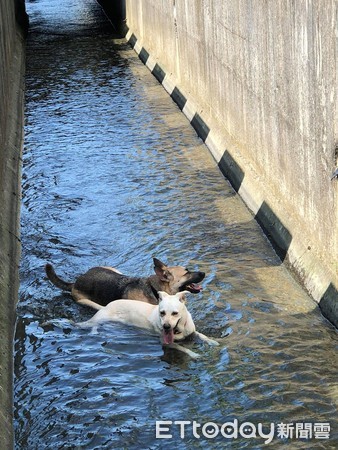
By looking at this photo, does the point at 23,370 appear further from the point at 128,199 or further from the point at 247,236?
the point at 128,199

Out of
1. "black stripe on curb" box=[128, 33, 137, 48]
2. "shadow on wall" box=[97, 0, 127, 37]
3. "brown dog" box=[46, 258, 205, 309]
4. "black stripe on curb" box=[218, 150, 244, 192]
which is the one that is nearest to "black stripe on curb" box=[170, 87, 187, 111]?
"black stripe on curb" box=[218, 150, 244, 192]

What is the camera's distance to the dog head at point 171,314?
9.34 metres

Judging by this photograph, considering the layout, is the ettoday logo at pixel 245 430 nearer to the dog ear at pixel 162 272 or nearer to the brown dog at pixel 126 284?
the brown dog at pixel 126 284

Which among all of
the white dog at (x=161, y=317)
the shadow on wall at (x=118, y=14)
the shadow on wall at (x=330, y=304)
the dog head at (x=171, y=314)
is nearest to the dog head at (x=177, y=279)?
the white dog at (x=161, y=317)

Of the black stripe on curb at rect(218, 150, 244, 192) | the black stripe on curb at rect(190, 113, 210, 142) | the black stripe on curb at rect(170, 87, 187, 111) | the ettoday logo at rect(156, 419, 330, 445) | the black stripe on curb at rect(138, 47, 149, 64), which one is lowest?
the black stripe on curb at rect(138, 47, 149, 64)

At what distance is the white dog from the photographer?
937 centimetres

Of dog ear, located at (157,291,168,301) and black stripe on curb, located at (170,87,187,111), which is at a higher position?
dog ear, located at (157,291,168,301)

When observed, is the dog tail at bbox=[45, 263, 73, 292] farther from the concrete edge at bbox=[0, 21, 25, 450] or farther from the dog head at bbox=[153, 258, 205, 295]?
the dog head at bbox=[153, 258, 205, 295]

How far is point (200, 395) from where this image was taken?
887cm

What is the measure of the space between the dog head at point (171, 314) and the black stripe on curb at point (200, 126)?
29.8 ft

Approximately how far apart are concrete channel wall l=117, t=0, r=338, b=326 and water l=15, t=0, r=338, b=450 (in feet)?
1.22

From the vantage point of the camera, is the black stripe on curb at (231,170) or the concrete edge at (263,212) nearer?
the concrete edge at (263,212)

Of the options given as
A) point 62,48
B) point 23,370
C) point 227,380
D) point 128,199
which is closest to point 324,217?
point 227,380

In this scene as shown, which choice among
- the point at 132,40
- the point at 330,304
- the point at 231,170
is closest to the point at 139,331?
the point at 330,304
